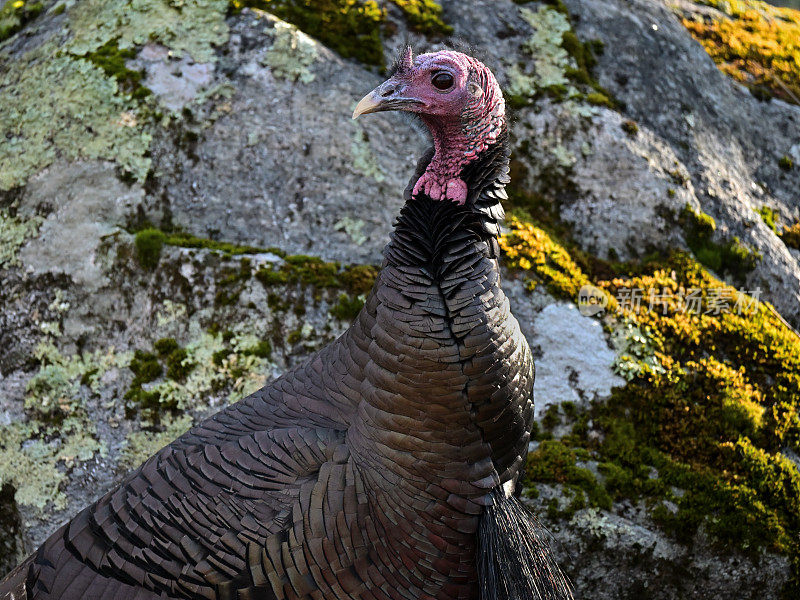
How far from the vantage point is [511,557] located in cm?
288

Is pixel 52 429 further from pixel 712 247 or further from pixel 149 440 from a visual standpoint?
pixel 712 247

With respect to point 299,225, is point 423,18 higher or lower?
higher

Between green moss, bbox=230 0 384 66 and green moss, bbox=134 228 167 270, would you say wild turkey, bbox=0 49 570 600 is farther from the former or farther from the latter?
green moss, bbox=230 0 384 66

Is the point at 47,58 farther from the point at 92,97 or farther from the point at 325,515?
the point at 325,515

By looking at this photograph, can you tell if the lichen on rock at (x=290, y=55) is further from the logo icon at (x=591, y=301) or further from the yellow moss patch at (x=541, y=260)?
the logo icon at (x=591, y=301)

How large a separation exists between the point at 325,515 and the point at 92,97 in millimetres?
3523

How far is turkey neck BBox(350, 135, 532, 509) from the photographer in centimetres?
289

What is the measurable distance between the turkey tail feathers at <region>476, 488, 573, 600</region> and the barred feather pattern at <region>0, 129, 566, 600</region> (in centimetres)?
2

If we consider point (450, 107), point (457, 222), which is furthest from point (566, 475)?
point (450, 107)

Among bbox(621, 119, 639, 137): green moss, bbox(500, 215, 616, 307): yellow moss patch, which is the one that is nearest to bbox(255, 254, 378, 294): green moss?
bbox(500, 215, 616, 307): yellow moss patch

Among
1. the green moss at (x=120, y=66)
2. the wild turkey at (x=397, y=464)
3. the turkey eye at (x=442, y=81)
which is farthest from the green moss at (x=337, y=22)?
the turkey eye at (x=442, y=81)

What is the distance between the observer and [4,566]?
433cm

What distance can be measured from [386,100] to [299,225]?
191 centimetres

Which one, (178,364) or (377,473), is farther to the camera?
(178,364)
